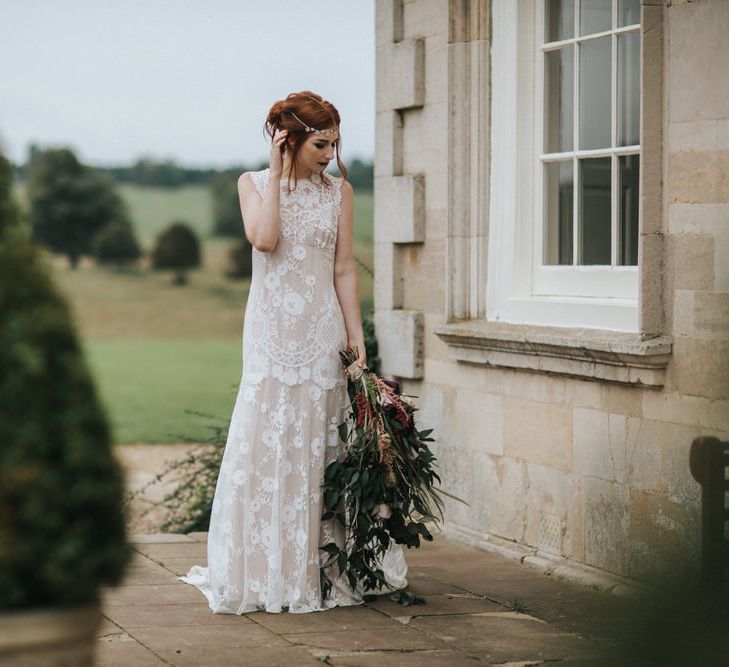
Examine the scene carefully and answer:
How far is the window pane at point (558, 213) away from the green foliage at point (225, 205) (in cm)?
1956

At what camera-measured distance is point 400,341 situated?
6.71 metres

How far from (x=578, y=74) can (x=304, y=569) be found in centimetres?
261

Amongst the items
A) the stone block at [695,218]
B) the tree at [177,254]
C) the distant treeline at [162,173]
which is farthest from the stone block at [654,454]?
the tree at [177,254]

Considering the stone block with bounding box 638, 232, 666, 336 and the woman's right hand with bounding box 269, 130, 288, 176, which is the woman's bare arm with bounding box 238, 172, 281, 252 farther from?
the stone block with bounding box 638, 232, 666, 336

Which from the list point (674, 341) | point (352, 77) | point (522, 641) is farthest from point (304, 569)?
point (352, 77)

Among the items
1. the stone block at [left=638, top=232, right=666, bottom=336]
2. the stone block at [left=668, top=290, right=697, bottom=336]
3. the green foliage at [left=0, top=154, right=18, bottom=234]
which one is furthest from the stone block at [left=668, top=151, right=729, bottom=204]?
the green foliage at [left=0, top=154, right=18, bottom=234]

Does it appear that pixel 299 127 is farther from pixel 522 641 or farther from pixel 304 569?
pixel 522 641

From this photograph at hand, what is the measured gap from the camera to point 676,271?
4.89 m

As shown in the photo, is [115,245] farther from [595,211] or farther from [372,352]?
[595,211]

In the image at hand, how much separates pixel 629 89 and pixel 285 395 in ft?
6.72

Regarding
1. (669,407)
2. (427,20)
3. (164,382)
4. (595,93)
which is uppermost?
(427,20)

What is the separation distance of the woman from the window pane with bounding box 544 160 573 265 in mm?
1391

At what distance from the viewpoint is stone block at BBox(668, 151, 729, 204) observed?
15.4 ft

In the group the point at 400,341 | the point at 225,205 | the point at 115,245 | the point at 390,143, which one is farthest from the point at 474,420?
the point at 115,245
